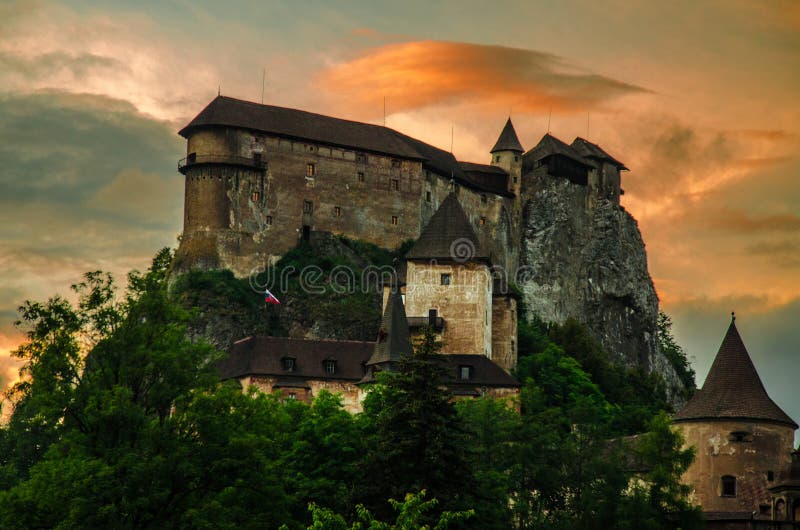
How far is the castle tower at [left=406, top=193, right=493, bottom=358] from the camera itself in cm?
9444

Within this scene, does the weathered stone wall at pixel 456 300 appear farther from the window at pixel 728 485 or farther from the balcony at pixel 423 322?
the window at pixel 728 485

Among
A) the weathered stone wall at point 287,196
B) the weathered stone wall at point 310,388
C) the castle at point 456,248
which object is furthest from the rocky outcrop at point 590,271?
the weathered stone wall at point 310,388

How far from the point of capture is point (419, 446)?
51906 millimetres

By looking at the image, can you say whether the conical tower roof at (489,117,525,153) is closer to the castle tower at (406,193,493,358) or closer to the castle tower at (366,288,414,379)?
the castle tower at (406,193,493,358)

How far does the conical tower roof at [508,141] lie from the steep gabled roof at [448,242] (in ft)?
114

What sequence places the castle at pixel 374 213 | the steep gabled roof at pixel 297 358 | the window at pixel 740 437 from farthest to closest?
the castle at pixel 374 213, the steep gabled roof at pixel 297 358, the window at pixel 740 437

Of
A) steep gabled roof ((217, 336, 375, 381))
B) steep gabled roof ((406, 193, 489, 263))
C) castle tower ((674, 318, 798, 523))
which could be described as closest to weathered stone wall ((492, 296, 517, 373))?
steep gabled roof ((406, 193, 489, 263))

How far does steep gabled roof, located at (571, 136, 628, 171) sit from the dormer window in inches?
2005

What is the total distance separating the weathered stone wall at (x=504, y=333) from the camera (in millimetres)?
99375

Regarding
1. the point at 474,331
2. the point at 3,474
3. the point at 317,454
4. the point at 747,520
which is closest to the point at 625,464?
the point at 747,520

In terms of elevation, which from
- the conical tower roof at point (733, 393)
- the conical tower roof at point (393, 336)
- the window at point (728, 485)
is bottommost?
the window at point (728, 485)

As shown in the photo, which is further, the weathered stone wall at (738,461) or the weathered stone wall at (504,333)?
the weathered stone wall at (504,333)

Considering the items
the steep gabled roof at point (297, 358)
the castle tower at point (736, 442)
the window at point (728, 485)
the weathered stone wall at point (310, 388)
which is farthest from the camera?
the steep gabled roof at point (297, 358)

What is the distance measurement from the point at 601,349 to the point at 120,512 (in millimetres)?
77406
